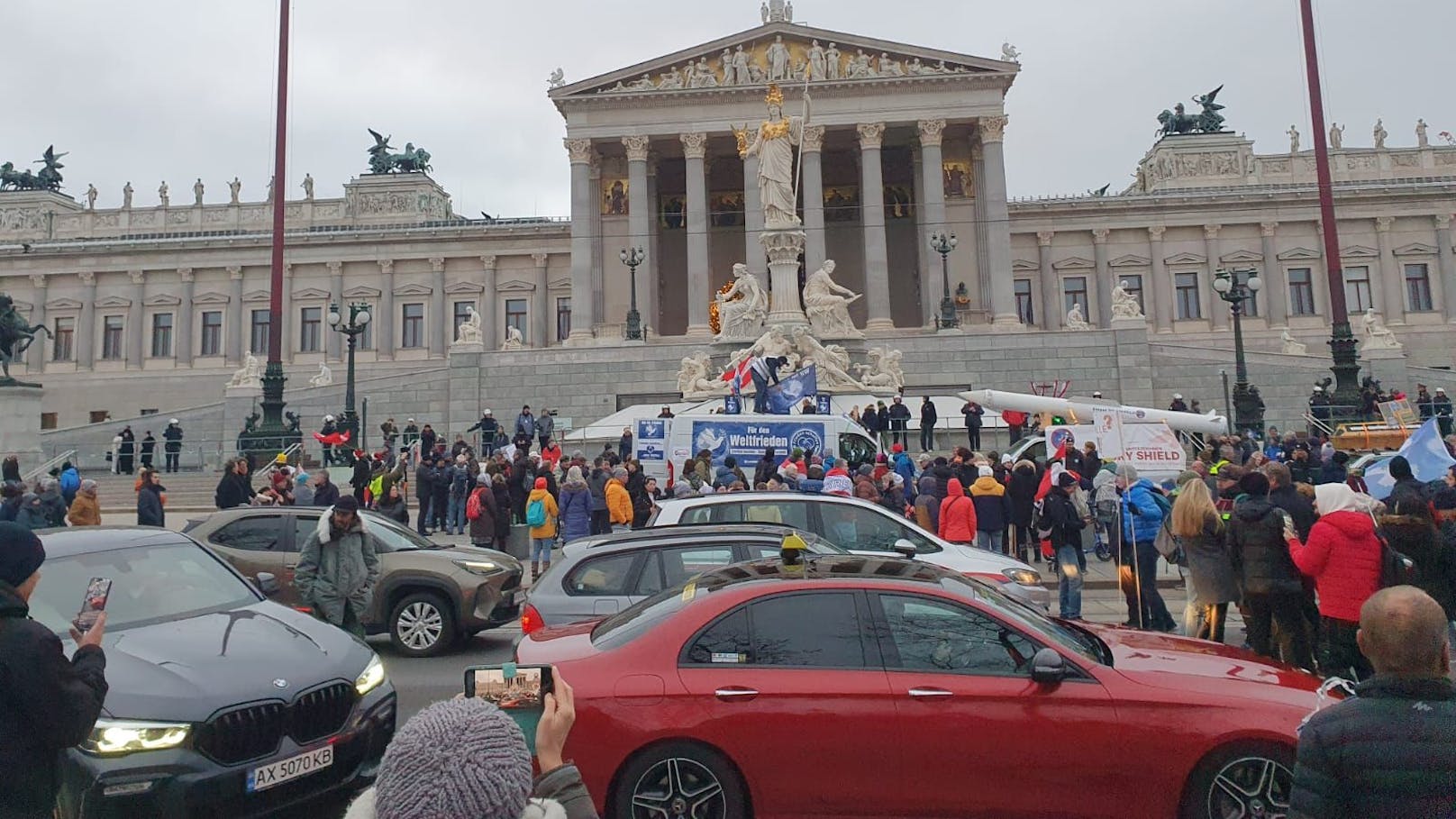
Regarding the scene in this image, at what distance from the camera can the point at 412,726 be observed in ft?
6.34

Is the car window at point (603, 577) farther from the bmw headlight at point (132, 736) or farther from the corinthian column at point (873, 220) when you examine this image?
the corinthian column at point (873, 220)

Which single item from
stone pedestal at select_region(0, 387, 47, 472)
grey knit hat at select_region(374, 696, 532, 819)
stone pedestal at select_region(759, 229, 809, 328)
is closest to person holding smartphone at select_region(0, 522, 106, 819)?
grey knit hat at select_region(374, 696, 532, 819)

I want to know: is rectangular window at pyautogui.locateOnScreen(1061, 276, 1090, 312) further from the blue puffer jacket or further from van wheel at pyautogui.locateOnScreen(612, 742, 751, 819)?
van wheel at pyautogui.locateOnScreen(612, 742, 751, 819)

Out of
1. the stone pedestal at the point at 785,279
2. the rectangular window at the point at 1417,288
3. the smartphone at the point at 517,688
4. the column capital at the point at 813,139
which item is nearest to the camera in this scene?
the smartphone at the point at 517,688

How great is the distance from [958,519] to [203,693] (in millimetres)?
8894

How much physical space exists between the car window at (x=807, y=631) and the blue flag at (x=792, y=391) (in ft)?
66.6

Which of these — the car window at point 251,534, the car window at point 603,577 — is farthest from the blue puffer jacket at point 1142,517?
the car window at point 251,534

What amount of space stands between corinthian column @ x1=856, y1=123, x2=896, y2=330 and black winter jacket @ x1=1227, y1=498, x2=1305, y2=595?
42157 mm

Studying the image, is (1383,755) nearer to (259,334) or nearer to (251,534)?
(251,534)

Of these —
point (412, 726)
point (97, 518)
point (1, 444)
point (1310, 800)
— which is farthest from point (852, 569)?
point (1, 444)

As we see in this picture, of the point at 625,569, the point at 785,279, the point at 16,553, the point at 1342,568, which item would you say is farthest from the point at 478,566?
the point at 785,279

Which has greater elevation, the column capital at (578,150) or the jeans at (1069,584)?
the column capital at (578,150)

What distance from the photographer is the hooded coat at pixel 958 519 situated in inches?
468

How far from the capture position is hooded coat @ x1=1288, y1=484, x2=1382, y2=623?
6.60 meters
